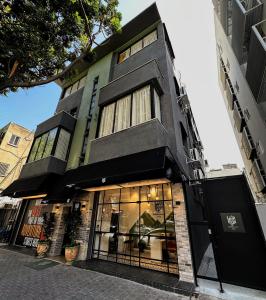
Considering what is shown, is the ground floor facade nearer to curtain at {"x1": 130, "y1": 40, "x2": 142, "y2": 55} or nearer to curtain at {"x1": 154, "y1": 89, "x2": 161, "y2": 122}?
curtain at {"x1": 154, "y1": 89, "x2": 161, "y2": 122}

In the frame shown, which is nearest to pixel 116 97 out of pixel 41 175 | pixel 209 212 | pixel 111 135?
pixel 111 135

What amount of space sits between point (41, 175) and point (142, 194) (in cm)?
577

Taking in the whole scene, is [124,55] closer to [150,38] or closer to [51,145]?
[150,38]

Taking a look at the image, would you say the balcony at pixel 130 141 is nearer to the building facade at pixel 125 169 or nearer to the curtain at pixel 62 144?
the building facade at pixel 125 169

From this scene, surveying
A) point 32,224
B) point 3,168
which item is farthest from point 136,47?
A: point 3,168

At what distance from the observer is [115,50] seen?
12.5m

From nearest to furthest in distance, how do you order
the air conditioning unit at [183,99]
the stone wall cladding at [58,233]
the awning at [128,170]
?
the awning at [128,170] < the stone wall cladding at [58,233] < the air conditioning unit at [183,99]

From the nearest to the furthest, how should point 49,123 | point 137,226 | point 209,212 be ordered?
point 209,212 < point 137,226 < point 49,123

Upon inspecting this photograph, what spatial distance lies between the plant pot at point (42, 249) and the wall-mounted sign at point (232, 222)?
829 cm

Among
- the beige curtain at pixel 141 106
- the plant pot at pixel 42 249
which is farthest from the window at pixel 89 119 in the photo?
the plant pot at pixel 42 249

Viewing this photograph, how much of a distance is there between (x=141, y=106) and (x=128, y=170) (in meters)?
3.26

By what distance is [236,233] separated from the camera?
16.5 ft

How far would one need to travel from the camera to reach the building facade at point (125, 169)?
5.94 meters

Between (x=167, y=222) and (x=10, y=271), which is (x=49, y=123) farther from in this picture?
(x=167, y=222)
